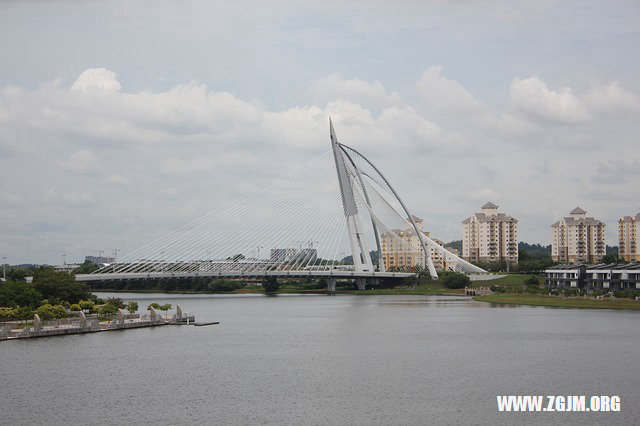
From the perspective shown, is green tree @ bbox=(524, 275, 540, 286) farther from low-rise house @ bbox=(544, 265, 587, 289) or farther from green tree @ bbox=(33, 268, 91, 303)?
green tree @ bbox=(33, 268, 91, 303)

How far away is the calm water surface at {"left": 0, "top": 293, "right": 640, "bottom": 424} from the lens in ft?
77.4

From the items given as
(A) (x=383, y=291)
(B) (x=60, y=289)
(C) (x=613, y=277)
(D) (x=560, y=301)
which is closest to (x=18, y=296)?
(B) (x=60, y=289)

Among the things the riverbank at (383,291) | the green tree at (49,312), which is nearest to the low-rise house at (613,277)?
the riverbank at (383,291)

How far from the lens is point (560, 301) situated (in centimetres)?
6303

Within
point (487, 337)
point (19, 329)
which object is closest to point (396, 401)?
point (487, 337)

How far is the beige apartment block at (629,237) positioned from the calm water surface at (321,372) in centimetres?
8635

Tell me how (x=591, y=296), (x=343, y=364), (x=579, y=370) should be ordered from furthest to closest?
(x=591, y=296) < (x=343, y=364) < (x=579, y=370)

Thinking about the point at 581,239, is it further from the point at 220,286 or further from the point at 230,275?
the point at 230,275

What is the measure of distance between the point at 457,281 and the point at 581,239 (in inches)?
2250

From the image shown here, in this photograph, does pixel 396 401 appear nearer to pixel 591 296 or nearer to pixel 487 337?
pixel 487 337

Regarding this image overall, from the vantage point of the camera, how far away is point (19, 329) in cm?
4062

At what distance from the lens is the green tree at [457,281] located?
87.1m

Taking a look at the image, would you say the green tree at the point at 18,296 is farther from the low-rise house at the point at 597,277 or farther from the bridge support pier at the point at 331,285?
the bridge support pier at the point at 331,285

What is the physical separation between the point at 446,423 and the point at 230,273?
5681cm
